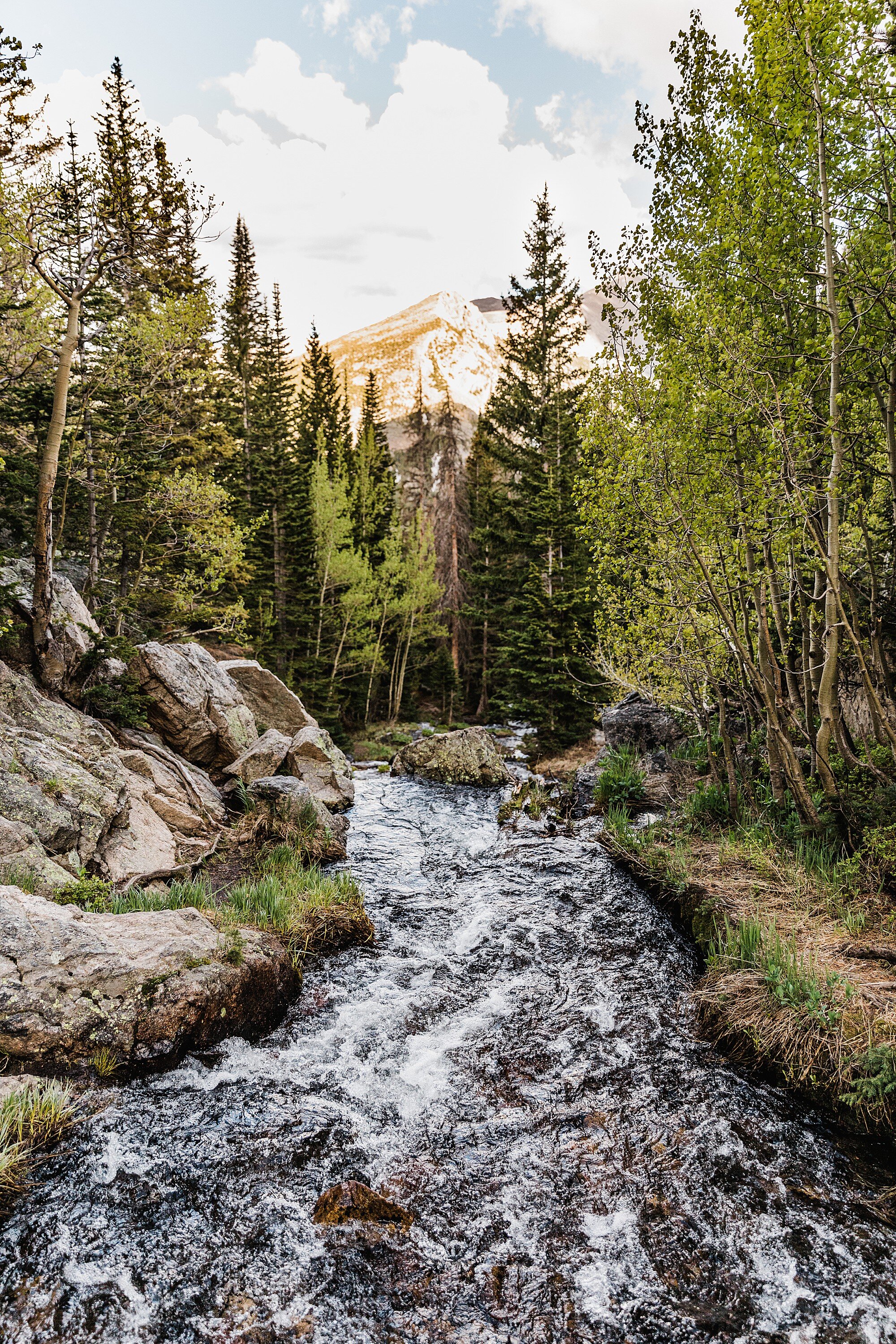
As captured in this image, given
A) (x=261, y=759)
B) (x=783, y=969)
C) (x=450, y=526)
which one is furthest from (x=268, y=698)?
(x=450, y=526)

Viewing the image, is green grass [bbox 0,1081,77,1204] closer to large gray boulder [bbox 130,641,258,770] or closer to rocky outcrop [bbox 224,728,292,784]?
large gray boulder [bbox 130,641,258,770]

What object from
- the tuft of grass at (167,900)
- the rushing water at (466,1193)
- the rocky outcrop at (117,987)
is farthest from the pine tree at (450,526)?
the rushing water at (466,1193)

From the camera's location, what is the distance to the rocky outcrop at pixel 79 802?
6.49 meters

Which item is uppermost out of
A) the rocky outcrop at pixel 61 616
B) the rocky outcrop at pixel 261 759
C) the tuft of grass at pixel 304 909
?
the rocky outcrop at pixel 61 616

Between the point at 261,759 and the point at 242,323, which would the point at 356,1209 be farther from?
the point at 242,323

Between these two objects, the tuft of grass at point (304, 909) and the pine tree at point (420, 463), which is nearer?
the tuft of grass at point (304, 909)

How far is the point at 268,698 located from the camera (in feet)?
56.1

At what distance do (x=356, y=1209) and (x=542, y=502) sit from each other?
18366mm

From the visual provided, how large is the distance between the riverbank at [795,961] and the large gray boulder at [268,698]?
11461mm

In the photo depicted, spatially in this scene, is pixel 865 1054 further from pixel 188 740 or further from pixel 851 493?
pixel 188 740

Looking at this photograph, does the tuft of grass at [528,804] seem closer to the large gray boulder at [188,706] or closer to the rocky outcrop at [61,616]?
the large gray boulder at [188,706]

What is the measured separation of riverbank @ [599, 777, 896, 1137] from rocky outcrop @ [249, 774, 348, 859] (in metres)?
5.19

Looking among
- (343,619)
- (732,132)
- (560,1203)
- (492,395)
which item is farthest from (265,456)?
(560,1203)

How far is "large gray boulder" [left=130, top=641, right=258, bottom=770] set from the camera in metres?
11.4
